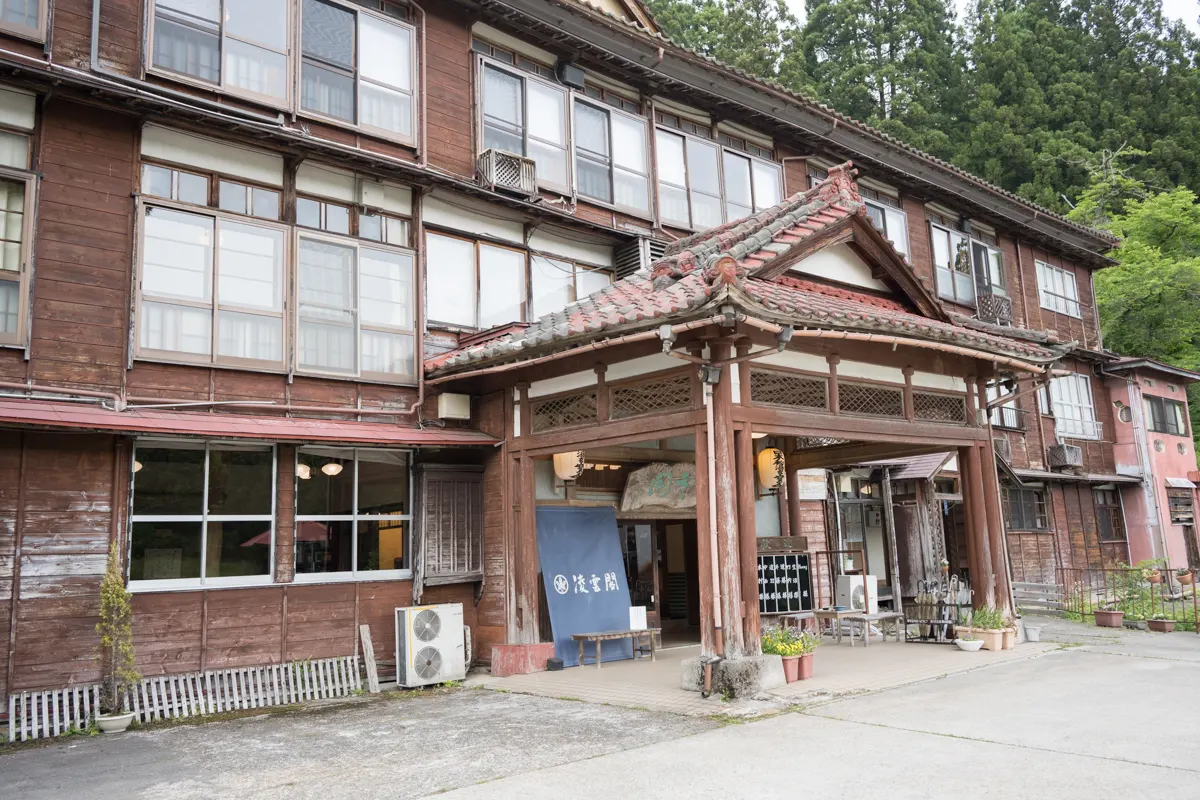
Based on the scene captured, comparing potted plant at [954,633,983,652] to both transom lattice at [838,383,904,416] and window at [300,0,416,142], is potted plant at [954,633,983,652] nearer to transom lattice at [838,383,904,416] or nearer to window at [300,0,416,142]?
transom lattice at [838,383,904,416]

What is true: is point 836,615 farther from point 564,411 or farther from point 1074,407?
point 1074,407

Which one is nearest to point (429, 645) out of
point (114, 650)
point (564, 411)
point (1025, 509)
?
point (564, 411)

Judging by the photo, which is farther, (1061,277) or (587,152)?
(1061,277)

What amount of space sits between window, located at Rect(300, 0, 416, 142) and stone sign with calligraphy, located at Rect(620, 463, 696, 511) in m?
5.96

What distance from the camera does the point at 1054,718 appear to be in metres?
7.98

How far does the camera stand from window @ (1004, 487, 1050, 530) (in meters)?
22.1

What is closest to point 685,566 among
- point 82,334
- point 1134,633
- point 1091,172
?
point 1134,633

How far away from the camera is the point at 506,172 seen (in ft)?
43.4

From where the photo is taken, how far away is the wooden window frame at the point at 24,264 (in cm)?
923

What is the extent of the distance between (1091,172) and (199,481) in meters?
36.6

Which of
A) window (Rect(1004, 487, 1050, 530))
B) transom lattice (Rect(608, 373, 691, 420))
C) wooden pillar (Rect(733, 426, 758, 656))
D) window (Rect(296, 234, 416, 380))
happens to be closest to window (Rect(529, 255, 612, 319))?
window (Rect(296, 234, 416, 380))

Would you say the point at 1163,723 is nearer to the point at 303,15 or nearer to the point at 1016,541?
the point at 303,15

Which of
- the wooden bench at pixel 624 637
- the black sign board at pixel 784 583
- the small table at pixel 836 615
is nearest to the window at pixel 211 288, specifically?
the wooden bench at pixel 624 637

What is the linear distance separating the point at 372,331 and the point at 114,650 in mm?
4778
